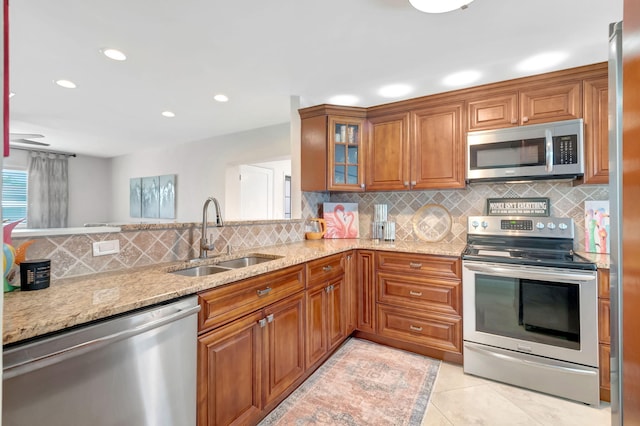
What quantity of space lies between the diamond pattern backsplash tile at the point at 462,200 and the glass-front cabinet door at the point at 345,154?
0.39 metres

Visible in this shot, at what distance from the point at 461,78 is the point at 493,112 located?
39cm

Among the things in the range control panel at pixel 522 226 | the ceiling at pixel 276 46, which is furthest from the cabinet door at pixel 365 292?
the ceiling at pixel 276 46

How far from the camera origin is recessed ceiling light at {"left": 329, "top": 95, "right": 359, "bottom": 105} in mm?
2792

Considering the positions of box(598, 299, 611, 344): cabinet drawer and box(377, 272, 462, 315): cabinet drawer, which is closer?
box(598, 299, 611, 344): cabinet drawer

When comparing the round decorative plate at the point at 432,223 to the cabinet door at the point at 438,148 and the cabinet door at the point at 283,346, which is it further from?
the cabinet door at the point at 283,346

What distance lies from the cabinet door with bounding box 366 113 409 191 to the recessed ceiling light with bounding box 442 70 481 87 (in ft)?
1.47

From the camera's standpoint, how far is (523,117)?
228 cm

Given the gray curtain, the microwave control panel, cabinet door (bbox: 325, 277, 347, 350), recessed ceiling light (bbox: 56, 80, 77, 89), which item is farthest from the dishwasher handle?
the gray curtain

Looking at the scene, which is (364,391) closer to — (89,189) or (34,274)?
(34,274)

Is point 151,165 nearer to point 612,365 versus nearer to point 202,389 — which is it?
point 202,389

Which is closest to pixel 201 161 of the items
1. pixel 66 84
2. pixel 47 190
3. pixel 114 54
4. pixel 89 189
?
pixel 66 84

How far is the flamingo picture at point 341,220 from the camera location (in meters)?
3.15

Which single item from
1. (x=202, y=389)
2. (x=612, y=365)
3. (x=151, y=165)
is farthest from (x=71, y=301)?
(x=151, y=165)

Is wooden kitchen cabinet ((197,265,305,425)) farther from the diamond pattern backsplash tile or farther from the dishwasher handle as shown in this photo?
the diamond pattern backsplash tile
